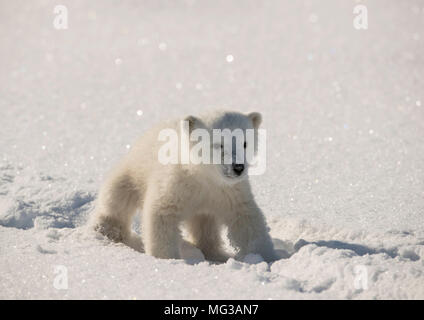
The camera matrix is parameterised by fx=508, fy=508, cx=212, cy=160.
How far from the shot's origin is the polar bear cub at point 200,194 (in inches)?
150

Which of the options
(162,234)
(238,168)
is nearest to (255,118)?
(238,168)

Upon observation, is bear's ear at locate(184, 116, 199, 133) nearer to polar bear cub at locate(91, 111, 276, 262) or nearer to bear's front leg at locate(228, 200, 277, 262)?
polar bear cub at locate(91, 111, 276, 262)

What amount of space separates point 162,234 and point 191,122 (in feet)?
2.94

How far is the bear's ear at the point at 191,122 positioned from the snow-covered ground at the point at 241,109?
1.04m

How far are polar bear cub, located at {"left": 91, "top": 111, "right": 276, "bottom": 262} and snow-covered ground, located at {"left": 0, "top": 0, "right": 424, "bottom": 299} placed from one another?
23 cm

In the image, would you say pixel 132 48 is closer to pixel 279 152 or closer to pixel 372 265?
pixel 279 152

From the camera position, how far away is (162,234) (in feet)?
12.9

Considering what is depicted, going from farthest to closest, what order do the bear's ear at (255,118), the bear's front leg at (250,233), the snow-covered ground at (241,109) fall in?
the bear's ear at (255,118), the bear's front leg at (250,233), the snow-covered ground at (241,109)

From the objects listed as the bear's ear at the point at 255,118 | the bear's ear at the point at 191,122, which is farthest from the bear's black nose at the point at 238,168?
the bear's ear at the point at 255,118

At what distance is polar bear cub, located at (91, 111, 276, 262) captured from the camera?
3.80 m

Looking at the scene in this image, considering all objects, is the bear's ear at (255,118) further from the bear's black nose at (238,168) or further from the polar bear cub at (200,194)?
the bear's black nose at (238,168)

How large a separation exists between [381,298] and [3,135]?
6.18m

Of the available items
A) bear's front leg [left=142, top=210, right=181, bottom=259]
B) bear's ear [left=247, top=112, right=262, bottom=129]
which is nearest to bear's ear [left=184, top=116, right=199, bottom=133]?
bear's ear [left=247, top=112, right=262, bottom=129]

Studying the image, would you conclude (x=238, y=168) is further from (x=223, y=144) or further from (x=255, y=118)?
(x=255, y=118)
